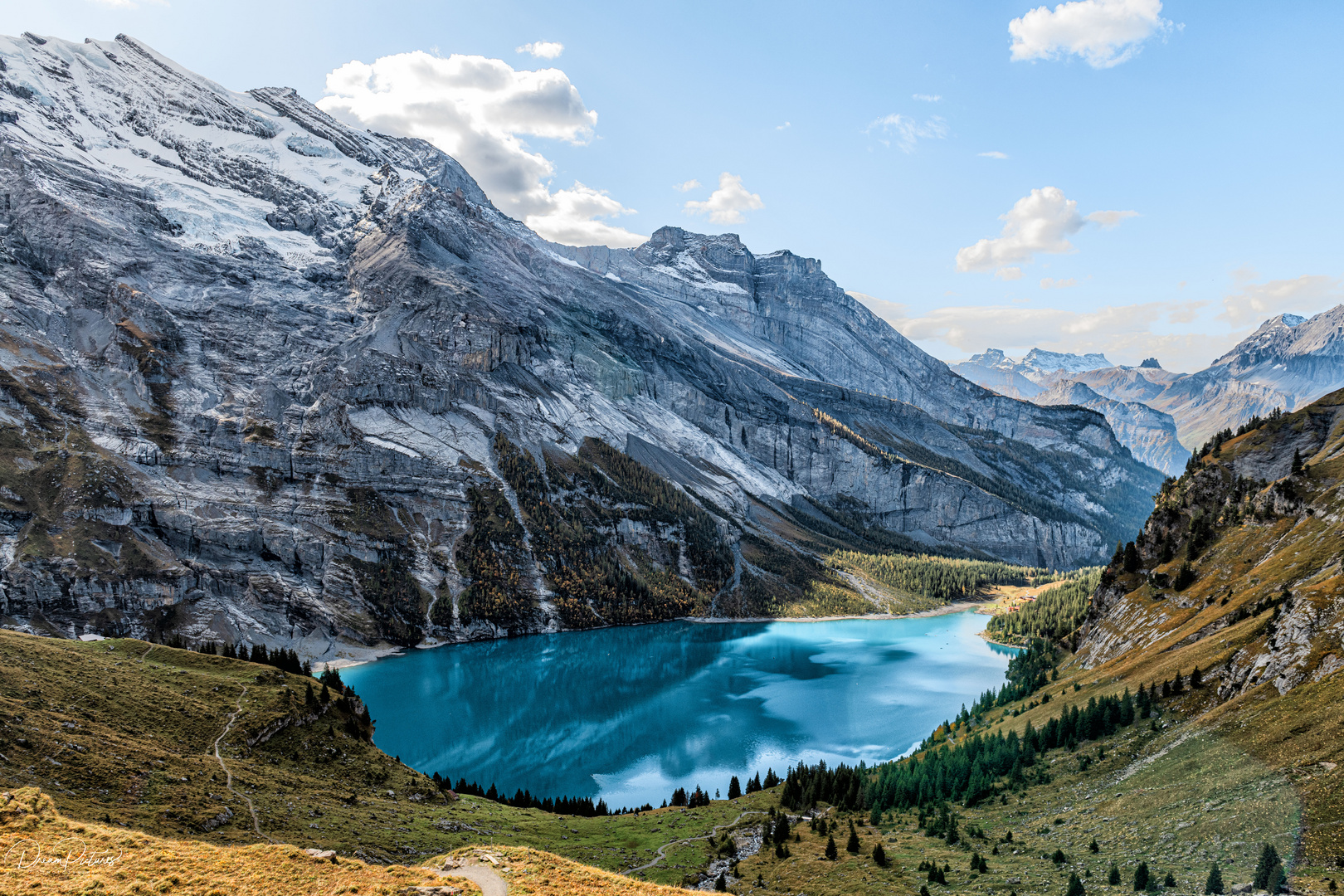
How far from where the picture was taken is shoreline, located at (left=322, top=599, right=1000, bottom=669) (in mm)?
121500

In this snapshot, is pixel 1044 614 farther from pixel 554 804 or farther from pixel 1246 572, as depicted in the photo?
pixel 554 804

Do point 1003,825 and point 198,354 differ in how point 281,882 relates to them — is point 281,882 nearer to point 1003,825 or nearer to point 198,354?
point 1003,825

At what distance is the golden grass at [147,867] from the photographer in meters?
19.7

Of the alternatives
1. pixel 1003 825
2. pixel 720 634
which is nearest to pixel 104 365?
pixel 720 634

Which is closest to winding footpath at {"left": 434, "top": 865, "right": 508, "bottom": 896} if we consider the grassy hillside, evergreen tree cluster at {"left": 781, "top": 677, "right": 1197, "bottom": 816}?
the grassy hillside

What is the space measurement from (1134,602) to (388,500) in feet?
448

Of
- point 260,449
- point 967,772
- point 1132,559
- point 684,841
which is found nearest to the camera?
point 684,841

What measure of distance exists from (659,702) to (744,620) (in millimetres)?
65872

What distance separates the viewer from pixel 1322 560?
4266cm

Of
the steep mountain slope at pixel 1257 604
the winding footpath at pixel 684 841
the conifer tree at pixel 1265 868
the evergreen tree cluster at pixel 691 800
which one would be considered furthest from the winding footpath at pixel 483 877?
the evergreen tree cluster at pixel 691 800

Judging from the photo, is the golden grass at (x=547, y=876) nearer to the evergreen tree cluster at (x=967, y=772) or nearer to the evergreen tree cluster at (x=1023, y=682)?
the evergreen tree cluster at (x=967, y=772)

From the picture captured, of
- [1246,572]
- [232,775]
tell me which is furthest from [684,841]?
[1246,572]

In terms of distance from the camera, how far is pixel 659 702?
4141 inches

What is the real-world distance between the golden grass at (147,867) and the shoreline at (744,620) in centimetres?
10043
